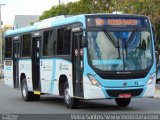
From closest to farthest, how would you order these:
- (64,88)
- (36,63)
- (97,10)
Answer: (64,88) < (36,63) < (97,10)

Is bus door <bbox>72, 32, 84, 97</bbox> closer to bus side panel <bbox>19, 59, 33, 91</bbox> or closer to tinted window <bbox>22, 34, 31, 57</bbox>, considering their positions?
bus side panel <bbox>19, 59, 33, 91</bbox>

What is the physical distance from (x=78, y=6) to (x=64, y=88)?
22754 millimetres

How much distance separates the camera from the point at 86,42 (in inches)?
651

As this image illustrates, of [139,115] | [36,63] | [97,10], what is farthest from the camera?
[97,10]

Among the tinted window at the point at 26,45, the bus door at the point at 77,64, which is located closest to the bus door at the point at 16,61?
the tinted window at the point at 26,45

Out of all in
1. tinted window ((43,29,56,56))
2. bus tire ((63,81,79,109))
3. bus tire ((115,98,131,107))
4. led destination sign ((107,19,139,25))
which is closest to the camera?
led destination sign ((107,19,139,25))

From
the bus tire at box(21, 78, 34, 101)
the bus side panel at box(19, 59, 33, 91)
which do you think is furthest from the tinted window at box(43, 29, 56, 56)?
the bus tire at box(21, 78, 34, 101)

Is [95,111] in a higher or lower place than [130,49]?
lower

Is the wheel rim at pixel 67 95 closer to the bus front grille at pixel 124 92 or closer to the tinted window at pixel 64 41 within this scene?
A: the tinted window at pixel 64 41

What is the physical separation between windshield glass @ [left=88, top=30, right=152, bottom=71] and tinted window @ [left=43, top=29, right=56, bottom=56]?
2693 mm

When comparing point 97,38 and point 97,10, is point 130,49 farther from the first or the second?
point 97,10

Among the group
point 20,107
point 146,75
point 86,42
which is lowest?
point 20,107

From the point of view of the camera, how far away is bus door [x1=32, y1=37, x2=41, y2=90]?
Result: 2109 centimetres

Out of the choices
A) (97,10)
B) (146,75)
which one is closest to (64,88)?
(146,75)
